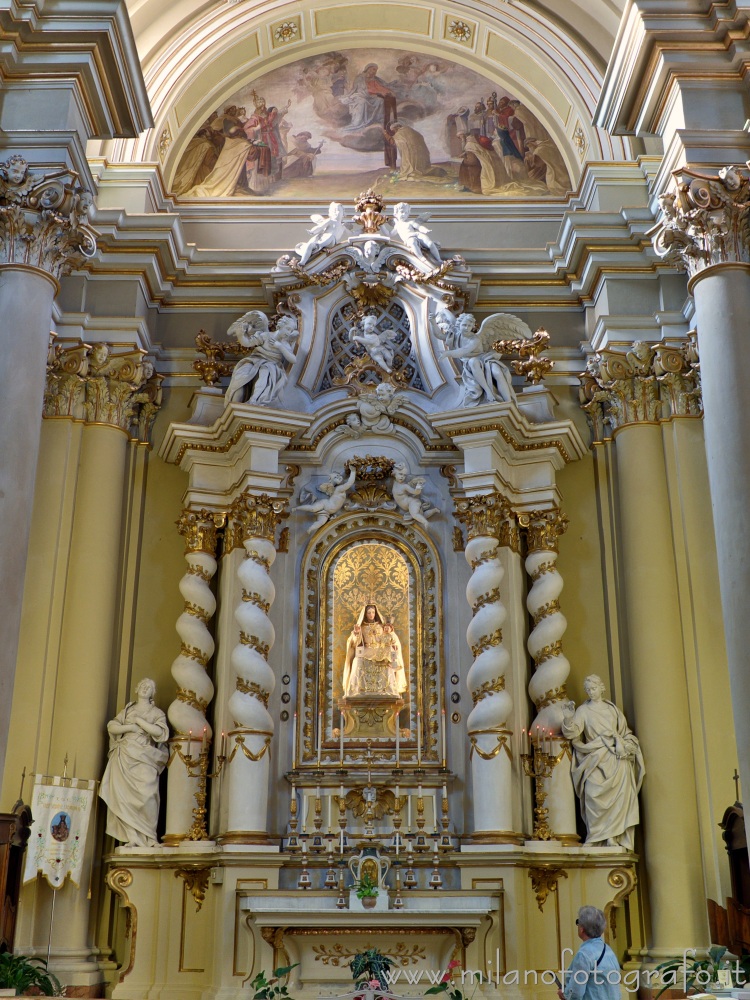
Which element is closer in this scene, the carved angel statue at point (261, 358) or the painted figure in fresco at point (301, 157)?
the carved angel statue at point (261, 358)

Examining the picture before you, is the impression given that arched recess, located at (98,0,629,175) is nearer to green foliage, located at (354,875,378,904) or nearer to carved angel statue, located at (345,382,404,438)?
carved angel statue, located at (345,382,404,438)

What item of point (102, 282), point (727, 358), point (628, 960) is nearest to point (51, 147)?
point (102, 282)

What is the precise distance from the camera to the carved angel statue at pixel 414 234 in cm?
1177

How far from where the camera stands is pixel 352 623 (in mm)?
11203

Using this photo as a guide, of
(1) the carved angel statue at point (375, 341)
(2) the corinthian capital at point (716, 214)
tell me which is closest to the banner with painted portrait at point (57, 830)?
(1) the carved angel statue at point (375, 341)

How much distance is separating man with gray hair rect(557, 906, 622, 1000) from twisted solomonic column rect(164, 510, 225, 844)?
16.8 ft

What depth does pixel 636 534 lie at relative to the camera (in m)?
10.9

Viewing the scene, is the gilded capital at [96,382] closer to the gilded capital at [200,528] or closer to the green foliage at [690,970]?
the gilded capital at [200,528]

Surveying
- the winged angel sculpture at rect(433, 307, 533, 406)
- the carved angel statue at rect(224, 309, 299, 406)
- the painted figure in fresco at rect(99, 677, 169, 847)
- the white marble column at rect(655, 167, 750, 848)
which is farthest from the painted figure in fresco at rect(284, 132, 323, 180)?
the painted figure in fresco at rect(99, 677, 169, 847)

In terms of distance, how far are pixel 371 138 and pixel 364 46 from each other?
1.18 meters

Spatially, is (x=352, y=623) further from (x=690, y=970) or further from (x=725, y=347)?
(x=725, y=347)

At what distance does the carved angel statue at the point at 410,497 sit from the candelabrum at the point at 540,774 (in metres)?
2.35

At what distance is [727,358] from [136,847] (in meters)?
6.20

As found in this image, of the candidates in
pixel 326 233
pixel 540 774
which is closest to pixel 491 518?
pixel 540 774
